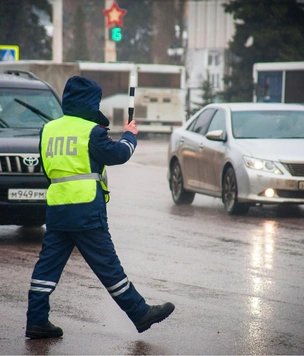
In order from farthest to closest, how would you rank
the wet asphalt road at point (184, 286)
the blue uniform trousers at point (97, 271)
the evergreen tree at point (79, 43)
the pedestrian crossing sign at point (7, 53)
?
the evergreen tree at point (79, 43) → the pedestrian crossing sign at point (7, 53) → the blue uniform trousers at point (97, 271) → the wet asphalt road at point (184, 286)

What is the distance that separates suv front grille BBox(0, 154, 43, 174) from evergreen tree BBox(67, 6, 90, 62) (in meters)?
75.9

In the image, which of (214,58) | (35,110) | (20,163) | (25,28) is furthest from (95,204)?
(214,58)

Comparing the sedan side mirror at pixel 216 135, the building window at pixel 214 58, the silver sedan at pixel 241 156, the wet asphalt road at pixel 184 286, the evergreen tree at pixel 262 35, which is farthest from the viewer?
the building window at pixel 214 58

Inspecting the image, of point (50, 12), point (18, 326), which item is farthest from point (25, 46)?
point (18, 326)

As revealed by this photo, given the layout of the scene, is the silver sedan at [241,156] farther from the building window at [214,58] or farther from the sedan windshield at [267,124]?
the building window at [214,58]

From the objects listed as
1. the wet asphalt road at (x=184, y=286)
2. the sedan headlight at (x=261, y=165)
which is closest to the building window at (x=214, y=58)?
the wet asphalt road at (x=184, y=286)

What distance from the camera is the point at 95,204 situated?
6.93 meters

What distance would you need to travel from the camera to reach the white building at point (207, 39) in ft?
302

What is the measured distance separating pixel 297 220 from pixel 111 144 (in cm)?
763

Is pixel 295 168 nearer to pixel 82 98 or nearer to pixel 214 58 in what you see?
pixel 82 98

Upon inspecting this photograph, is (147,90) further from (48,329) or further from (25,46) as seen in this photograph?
(48,329)

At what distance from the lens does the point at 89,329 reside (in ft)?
23.6

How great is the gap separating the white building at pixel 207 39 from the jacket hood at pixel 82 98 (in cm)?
8413

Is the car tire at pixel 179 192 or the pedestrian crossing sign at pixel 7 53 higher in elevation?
the pedestrian crossing sign at pixel 7 53
